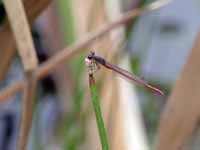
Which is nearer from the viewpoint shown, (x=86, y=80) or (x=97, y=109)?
(x=97, y=109)

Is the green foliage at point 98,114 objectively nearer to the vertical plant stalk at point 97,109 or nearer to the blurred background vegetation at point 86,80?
the vertical plant stalk at point 97,109

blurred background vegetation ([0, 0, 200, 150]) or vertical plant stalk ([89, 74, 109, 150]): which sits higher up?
blurred background vegetation ([0, 0, 200, 150])

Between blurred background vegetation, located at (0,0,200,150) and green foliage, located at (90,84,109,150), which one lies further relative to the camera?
blurred background vegetation, located at (0,0,200,150)

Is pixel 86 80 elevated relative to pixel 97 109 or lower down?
elevated

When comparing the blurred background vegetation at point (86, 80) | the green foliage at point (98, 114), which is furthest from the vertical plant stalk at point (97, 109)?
the blurred background vegetation at point (86, 80)

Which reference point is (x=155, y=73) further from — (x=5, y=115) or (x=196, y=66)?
(x=196, y=66)

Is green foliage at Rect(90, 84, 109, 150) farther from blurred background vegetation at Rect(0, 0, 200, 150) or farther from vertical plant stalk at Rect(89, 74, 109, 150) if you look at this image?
blurred background vegetation at Rect(0, 0, 200, 150)

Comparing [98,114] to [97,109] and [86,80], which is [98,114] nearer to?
[97,109]

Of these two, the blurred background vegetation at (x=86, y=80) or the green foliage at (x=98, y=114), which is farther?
the blurred background vegetation at (x=86, y=80)

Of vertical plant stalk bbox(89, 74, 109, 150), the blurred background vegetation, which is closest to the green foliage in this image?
vertical plant stalk bbox(89, 74, 109, 150)

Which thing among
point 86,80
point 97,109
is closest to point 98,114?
point 97,109

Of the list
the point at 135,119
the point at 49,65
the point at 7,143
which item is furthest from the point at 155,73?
the point at 49,65
